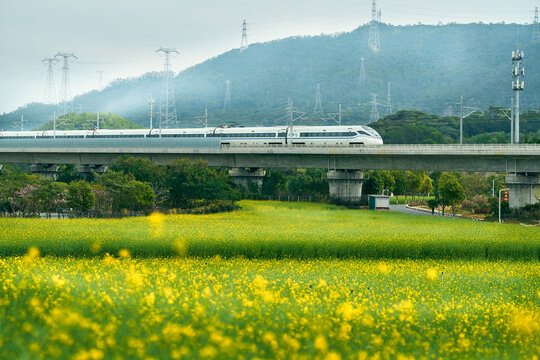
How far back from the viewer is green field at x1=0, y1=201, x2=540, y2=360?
1215 cm

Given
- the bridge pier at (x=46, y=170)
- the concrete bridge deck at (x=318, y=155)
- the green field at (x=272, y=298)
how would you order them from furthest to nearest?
1. the bridge pier at (x=46, y=170)
2. the concrete bridge deck at (x=318, y=155)
3. the green field at (x=272, y=298)

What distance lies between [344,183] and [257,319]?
64.2m

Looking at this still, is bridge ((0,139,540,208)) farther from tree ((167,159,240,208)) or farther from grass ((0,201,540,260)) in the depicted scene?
grass ((0,201,540,260))

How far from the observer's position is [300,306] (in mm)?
16047

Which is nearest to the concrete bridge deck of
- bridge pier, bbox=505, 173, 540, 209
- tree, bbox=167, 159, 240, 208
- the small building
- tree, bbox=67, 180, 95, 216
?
bridge pier, bbox=505, 173, 540, 209

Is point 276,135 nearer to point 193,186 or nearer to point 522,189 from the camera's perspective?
point 193,186

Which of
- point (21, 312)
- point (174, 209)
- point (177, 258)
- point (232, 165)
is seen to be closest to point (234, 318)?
point (21, 312)

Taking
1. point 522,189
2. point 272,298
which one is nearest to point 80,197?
point 272,298

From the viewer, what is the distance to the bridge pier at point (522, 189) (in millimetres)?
65312

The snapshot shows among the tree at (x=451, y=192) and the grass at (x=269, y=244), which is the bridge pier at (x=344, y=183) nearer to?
the tree at (x=451, y=192)

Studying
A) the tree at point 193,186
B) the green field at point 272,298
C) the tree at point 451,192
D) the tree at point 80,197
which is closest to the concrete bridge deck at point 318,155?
the tree at point 451,192

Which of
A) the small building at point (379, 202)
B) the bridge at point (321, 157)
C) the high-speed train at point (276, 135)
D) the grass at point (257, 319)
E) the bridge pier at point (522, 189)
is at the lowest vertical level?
the small building at point (379, 202)

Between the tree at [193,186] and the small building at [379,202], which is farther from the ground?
the tree at [193,186]

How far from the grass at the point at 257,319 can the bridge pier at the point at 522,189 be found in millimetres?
46163
